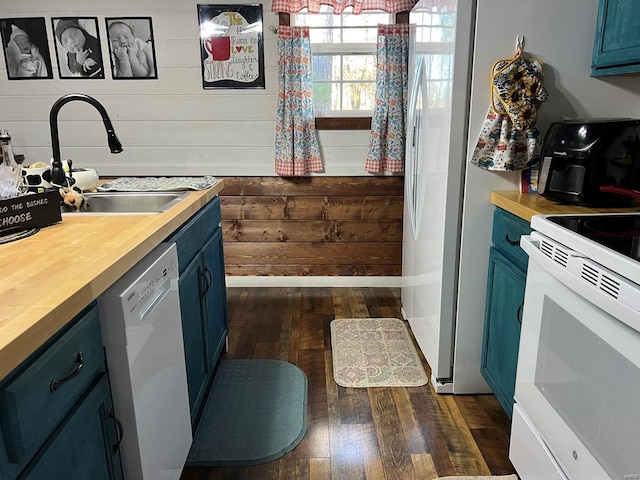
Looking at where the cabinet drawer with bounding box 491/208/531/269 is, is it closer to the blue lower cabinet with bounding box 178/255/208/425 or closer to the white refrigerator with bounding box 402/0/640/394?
the white refrigerator with bounding box 402/0/640/394

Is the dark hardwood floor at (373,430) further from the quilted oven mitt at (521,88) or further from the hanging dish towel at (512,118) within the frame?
the quilted oven mitt at (521,88)

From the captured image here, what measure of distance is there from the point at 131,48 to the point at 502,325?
2.81 m

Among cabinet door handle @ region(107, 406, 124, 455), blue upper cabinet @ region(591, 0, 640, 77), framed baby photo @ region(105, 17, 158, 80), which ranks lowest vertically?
cabinet door handle @ region(107, 406, 124, 455)

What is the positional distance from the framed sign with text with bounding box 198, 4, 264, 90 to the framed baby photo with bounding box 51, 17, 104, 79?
69cm

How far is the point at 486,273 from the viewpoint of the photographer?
203 centimetres

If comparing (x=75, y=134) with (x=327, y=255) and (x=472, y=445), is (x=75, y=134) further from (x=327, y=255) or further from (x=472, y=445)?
(x=472, y=445)

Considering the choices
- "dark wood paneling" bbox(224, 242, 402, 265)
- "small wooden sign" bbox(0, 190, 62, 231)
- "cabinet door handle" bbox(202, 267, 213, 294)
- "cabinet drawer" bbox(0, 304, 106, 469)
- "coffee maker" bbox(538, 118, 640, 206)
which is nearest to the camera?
"cabinet drawer" bbox(0, 304, 106, 469)

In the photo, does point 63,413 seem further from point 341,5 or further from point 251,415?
point 341,5

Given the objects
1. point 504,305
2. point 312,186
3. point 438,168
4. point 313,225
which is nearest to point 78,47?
point 312,186

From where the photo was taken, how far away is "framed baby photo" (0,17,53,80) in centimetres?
312

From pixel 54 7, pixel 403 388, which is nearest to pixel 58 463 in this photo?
pixel 403 388

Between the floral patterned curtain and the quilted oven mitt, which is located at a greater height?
the floral patterned curtain

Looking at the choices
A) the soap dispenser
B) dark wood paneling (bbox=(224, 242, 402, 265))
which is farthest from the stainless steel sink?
dark wood paneling (bbox=(224, 242, 402, 265))

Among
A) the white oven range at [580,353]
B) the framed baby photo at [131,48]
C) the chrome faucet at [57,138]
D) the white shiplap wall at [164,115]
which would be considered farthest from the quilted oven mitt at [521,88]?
the framed baby photo at [131,48]
